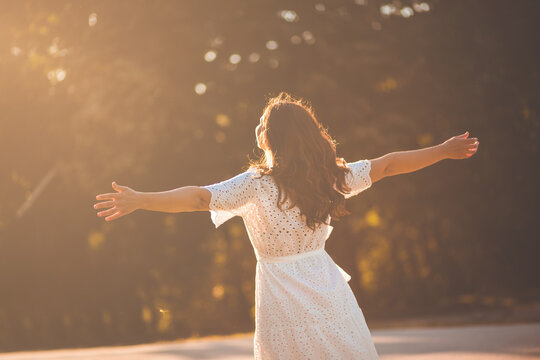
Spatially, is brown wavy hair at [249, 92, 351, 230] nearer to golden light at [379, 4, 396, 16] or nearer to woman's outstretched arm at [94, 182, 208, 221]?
woman's outstretched arm at [94, 182, 208, 221]

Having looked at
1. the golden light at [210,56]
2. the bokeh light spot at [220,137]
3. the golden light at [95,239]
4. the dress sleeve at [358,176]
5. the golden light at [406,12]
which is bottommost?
the dress sleeve at [358,176]

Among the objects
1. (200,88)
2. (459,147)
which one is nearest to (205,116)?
(200,88)

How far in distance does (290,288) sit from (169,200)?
2.44 ft

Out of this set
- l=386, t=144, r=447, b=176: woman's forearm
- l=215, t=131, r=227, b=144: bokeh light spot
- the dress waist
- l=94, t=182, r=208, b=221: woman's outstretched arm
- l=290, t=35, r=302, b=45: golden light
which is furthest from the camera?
l=215, t=131, r=227, b=144: bokeh light spot

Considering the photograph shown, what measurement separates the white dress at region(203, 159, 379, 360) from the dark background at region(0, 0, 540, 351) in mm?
9719

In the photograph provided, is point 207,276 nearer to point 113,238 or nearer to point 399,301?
point 113,238

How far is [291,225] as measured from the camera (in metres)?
3.79

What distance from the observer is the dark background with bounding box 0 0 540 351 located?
13.4 m

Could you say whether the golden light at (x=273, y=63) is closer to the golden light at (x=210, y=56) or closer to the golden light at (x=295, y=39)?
the golden light at (x=295, y=39)

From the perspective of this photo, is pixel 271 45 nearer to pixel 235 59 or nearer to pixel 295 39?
pixel 295 39

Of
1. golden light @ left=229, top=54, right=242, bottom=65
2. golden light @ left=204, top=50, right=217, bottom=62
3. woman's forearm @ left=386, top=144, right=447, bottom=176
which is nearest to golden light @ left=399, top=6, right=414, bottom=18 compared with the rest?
golden light @ left=229, top=54, right=242, bottom=65

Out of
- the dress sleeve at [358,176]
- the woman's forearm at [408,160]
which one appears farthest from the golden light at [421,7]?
the dress sleeve at [358,176]

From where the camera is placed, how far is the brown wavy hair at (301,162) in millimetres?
3750

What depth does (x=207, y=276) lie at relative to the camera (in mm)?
18500
